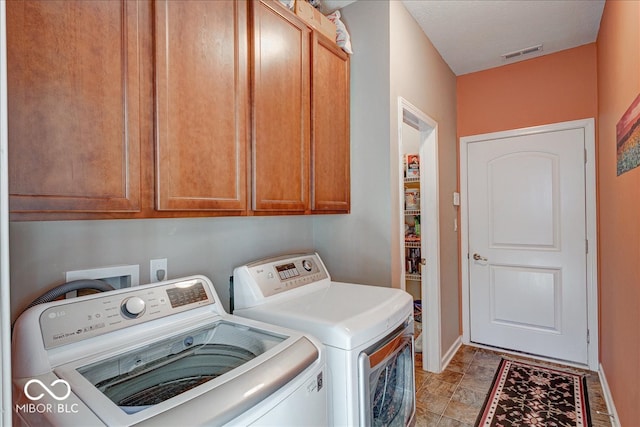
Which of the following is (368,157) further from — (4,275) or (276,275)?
(4,275)

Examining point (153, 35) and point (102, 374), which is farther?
point (153, 35)

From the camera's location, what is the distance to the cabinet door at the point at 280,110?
1431 millimetres

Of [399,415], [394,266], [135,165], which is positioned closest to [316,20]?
[135,165]

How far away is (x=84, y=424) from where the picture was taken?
667mm

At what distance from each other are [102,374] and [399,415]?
1.23 m

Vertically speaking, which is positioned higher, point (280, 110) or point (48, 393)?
point (280, 110)

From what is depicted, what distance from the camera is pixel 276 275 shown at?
1.63 m

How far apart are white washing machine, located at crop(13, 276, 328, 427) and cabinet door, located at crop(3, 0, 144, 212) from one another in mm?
351

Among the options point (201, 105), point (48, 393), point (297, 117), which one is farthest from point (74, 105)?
point (297, 117)

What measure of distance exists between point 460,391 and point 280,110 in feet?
7.26

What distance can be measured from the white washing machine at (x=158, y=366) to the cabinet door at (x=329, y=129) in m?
0.83

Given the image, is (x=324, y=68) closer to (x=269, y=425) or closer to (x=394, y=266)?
(x=394, y=266)

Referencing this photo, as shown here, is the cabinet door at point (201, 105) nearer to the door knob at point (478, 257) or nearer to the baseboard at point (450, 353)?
the baseboard at point (450, 353)

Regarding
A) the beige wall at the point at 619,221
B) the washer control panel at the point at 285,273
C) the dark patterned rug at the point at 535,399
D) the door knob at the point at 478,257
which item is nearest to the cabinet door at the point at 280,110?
the washer control panel at the point at 285,273
